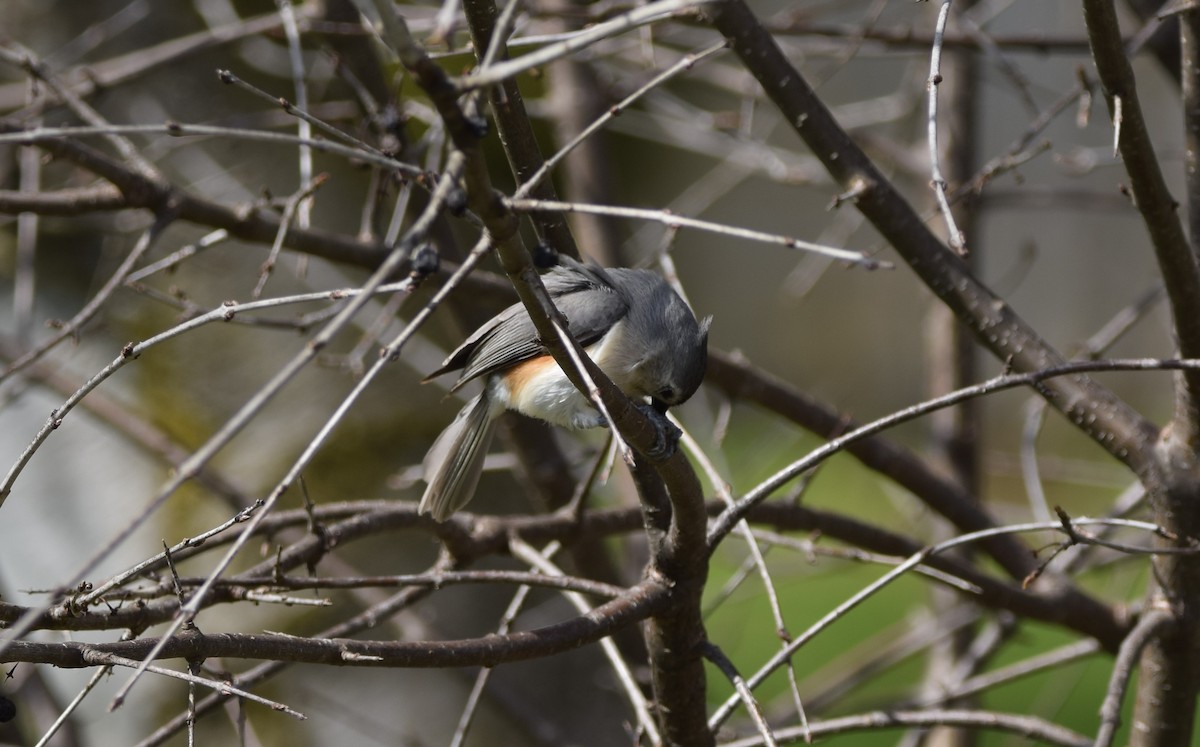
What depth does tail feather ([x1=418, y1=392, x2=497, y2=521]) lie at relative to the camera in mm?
2623

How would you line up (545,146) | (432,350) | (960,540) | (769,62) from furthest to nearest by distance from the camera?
(545,146) < (432,350) < (769,62) < (960,540)

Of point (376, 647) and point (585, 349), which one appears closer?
point (376, 647)

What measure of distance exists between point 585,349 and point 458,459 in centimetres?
44

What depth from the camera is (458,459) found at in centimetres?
279

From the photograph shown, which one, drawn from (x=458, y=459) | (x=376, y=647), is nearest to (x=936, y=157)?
(x=376, y=647)

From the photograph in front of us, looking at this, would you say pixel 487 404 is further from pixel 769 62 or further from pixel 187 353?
pixel 187 353

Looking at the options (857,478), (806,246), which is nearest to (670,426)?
(806,246)

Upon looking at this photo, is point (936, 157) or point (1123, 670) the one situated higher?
point (936, 157)

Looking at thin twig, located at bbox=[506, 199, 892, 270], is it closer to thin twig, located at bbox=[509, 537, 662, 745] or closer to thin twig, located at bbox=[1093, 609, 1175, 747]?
thin twig, located at bbox=[509, 537, 662, 745]

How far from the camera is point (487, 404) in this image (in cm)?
296

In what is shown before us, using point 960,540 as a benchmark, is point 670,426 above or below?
above

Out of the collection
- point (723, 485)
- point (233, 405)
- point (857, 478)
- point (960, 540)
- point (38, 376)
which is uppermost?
point (857, 478)

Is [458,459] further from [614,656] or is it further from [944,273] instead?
[944,273]

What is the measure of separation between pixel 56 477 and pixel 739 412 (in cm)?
669
